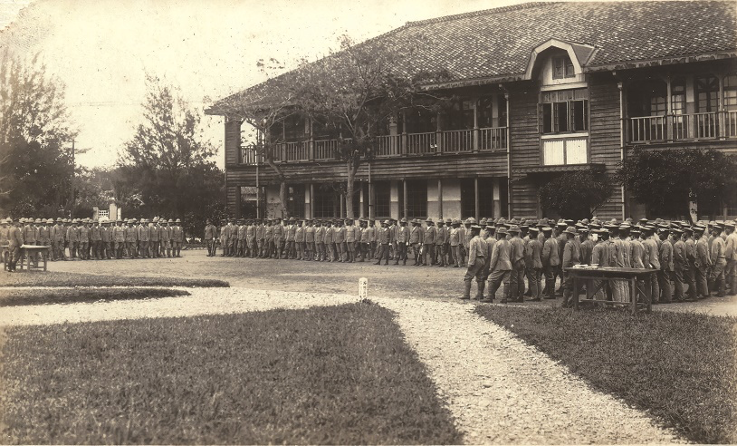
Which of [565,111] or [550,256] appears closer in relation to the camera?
[550,256]

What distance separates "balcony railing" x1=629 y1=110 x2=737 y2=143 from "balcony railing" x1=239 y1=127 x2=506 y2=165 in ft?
16.2

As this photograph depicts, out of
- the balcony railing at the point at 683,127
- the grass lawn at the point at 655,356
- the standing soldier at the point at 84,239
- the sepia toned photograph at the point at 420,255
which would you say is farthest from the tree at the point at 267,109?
the grass lawn at the point at 655,356

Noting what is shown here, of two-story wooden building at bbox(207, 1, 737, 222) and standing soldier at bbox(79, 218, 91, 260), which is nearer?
two-story wooden building at bbox(207, 1, 737, 222)

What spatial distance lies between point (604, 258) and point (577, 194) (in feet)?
27.6

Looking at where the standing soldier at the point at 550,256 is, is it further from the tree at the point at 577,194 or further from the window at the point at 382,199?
the window at the point at 382,199

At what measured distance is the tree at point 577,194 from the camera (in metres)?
21.5

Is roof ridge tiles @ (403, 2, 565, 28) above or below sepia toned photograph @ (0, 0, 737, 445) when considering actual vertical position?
above

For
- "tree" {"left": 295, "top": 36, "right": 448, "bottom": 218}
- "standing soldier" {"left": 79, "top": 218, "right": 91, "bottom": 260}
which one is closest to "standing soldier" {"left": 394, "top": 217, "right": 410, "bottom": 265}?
"tree" {"left": 295, "top": 36, "right": 448, "bottom": 218}

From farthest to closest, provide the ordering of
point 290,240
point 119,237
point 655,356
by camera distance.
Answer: point 119,237 → point 290,240 → point 655,356

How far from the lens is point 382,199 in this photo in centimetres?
3098

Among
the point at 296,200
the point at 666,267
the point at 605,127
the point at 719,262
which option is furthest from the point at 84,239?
the point at 719,262

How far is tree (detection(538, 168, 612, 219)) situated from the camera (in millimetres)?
21516

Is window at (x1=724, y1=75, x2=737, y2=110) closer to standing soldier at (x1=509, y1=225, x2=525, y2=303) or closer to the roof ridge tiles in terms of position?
the roof ridge tiles

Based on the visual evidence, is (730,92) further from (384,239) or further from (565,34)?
(384,239)
